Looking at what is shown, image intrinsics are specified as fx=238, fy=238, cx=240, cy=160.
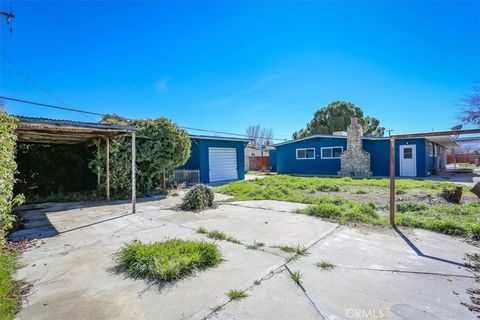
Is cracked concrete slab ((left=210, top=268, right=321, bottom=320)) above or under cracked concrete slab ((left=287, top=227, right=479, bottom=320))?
above

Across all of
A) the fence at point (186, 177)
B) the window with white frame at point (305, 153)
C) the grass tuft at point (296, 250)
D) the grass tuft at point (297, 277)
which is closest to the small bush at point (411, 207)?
the grass tuft at point (296, 250)

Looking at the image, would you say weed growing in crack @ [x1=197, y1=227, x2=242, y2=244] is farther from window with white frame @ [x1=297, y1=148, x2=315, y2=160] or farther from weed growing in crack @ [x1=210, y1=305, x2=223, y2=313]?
window with white frame @ [x1=297, y1=148, x2=315, y2=160]

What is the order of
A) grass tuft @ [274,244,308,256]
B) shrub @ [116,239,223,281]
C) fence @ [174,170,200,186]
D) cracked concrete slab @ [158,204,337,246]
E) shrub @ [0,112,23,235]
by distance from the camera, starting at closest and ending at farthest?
1. shrub @ [116,239,223,281]
2. shrub @ [0,112,23,235]
3. grass tuft @ [274,244,308,256]
4. cracked concrete slab @ [158,204,337,246]
5. fence @ [174,170,200,186]

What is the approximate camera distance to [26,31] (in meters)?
9.81

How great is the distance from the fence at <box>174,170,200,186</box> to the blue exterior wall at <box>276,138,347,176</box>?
9568 millimetres

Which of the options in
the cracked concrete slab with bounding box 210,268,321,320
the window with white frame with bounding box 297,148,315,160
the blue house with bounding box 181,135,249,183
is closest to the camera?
the cracked concrete slab with bounding box 210,268,321,320

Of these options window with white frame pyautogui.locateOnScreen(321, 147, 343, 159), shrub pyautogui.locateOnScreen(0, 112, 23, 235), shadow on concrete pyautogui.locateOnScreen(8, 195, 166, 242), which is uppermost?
window with white frame pyautogui.locateOnScreen(321, 147, 343, 159)

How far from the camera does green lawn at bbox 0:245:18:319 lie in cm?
212

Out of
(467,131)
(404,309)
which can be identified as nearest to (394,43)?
(467,131)

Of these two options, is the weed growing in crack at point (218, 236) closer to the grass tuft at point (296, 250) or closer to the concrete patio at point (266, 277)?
the concrete patio at point (266, 277)

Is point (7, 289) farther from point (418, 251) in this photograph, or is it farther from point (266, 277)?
point (418, 251)

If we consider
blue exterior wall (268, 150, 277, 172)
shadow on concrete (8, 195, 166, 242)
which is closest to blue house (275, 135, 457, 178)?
blue exterior wall (268, 150, 277, 172)

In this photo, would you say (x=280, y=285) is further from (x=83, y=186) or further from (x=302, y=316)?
(x=83, y=186)

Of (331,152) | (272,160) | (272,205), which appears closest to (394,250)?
(272,205)
